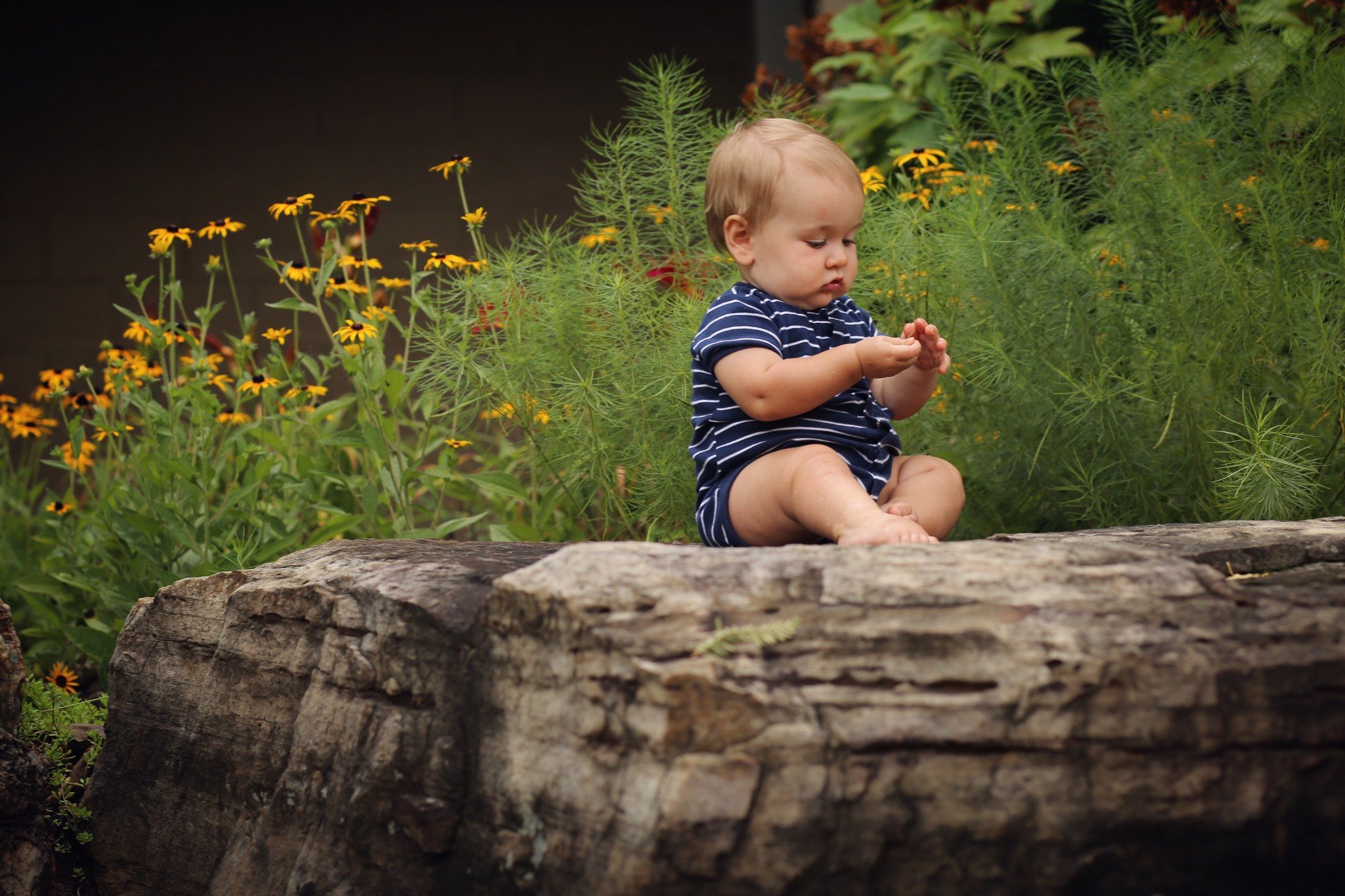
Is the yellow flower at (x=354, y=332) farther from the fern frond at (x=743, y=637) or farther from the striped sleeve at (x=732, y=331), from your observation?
the fern frond at (x=743, y=637)

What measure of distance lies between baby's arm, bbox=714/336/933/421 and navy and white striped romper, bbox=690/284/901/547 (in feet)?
0.14

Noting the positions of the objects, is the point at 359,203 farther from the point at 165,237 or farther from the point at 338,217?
the point at 165,237

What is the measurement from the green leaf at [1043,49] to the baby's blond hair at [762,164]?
1.90 meters

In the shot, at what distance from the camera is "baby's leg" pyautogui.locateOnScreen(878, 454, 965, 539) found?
1901 mm

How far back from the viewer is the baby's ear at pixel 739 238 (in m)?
1.87

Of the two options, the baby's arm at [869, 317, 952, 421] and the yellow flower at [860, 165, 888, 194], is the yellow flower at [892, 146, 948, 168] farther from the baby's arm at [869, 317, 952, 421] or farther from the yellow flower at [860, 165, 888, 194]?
the baby's arm at [869, 317, 952, 421]

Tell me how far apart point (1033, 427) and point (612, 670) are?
4.70ft

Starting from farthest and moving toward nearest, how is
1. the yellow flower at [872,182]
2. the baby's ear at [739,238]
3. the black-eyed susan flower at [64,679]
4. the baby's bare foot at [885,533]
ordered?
the yellow flower at [872,182] → the black-eyed susan flower at [64,679] → the baby's ear at [739,238] → the baby's bare foot at [885,533]

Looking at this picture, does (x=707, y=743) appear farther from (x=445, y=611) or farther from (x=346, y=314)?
(x=346, y=314)

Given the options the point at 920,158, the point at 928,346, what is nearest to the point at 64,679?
the point at 928,346

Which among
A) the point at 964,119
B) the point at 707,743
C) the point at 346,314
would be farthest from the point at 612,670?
the point at 964,119

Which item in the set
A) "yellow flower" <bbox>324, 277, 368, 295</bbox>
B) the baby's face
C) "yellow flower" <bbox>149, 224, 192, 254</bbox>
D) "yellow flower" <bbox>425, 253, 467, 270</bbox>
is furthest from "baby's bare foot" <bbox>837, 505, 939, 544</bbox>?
"yellow flower" <bbox>149, 224, 192, 254</bbox>

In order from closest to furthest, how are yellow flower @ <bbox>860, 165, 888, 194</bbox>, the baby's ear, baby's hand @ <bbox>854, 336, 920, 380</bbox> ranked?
baby's hand @ <bbox>854, 336, 920, 380</bbox> < the baby's ear < yellow flower @ <bbox>860, 165, 888, 194</bbox>

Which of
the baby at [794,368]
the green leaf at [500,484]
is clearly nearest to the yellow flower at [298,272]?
the green leaf at [500,484]
